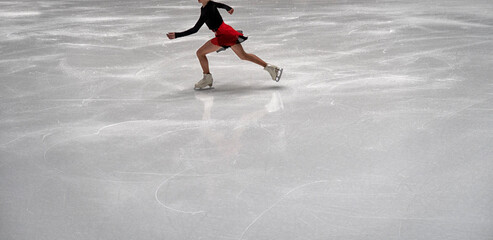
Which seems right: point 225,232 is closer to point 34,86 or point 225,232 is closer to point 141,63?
point 34,86

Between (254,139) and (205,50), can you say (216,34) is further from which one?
(254,139)

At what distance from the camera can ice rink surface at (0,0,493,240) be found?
3.30m

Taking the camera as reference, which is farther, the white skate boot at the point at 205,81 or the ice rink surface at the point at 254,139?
the white skate boot at the point at 205,81

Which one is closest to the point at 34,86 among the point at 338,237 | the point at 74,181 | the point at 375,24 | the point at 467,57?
the point at 74,181

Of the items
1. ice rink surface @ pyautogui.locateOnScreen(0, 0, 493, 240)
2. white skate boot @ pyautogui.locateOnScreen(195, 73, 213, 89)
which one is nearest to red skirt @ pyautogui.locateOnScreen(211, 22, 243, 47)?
white skate boot @ pyautogui.locateOnScreen(195, 73, 213, 89)

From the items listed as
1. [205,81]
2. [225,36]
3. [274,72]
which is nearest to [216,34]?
[225,36]

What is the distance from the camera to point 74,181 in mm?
3922

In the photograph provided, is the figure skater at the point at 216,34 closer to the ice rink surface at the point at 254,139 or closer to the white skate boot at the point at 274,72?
the white skate boot at the point at 274,72

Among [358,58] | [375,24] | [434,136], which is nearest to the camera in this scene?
[434,136]

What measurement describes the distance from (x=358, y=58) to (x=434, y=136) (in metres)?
3.23

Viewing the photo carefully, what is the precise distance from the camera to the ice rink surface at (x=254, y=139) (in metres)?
3.30

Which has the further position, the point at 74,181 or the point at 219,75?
the point at 219,75

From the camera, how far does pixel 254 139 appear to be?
466 cm

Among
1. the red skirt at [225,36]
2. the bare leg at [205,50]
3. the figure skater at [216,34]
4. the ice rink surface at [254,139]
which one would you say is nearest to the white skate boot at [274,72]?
the figure skater at [216,34]
